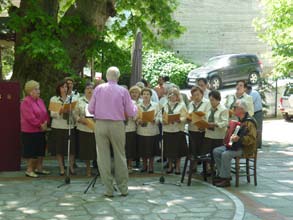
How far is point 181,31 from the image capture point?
14695 millimetres

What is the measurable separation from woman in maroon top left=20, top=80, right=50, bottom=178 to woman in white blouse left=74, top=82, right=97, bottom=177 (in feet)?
2.18

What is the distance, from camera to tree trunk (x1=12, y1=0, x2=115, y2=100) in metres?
12.3

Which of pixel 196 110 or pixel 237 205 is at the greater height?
pixel 196 110

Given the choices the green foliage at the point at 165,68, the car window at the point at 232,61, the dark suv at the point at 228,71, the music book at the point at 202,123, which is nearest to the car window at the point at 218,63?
the dark suv at the point at 228,71

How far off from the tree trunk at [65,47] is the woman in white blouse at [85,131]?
2.73 m

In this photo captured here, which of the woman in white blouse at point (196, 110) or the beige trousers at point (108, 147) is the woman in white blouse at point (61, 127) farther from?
the woman in white blouse at point (196, 110)

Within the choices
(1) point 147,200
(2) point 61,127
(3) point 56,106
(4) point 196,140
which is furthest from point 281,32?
(1) point 147,200

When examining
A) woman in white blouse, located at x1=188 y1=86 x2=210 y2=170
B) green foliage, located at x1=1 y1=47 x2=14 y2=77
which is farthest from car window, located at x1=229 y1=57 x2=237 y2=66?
woman in white blouse, located at x1=188 y1=86 x2=210 y2=170

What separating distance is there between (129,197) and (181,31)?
7.58 meters

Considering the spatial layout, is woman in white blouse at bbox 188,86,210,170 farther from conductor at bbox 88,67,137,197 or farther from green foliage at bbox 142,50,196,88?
green foliage at bbox 142,50,196,88

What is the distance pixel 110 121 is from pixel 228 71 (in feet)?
66.4

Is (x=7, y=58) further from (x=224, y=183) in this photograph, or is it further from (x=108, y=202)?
(x=108, y=202)

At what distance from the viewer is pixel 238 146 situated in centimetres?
897

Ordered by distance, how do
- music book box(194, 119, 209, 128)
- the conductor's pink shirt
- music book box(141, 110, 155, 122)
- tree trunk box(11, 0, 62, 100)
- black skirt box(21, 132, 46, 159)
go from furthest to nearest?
1. tree trunk box(11, 0, 62, 100)
2. music book box(141, 110, 155, 122)
3. black skirt box(21, 132, 46, 159)
4. music book box(194, 119, 209, 128)
5. the conductor's pink shirt
